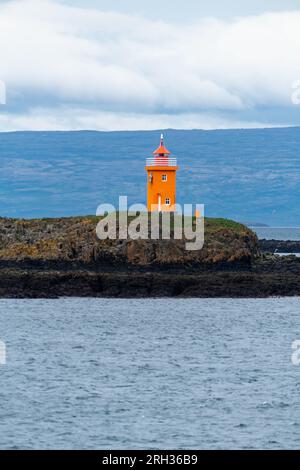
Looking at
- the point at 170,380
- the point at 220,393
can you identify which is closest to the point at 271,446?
the point at 220,393

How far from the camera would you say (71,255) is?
2180 inches

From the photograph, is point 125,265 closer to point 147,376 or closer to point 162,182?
point 162,182

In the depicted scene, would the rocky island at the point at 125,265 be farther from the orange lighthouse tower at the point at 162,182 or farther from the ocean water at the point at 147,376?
the orange lighthouse tower at the point at 162,182

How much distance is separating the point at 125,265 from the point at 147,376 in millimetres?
20527

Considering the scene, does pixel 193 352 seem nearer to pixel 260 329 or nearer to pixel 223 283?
pixel 260 329

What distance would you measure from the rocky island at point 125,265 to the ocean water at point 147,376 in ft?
2.67

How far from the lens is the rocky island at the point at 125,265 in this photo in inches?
2061

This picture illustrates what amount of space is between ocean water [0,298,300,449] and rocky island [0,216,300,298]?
0.82 m

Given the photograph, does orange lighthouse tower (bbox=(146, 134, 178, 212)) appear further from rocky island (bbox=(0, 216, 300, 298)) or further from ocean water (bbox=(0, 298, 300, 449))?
ocean water (bbox=(0, 298, 300, 449))

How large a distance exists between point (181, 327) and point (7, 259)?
12.8 m

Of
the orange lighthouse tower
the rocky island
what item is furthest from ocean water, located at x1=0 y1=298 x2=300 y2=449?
the orange lighthouse tower

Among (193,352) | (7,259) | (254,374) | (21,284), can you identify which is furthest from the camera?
(7,259)

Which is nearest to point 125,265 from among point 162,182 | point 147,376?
point 162,182

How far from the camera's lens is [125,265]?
5469cm
